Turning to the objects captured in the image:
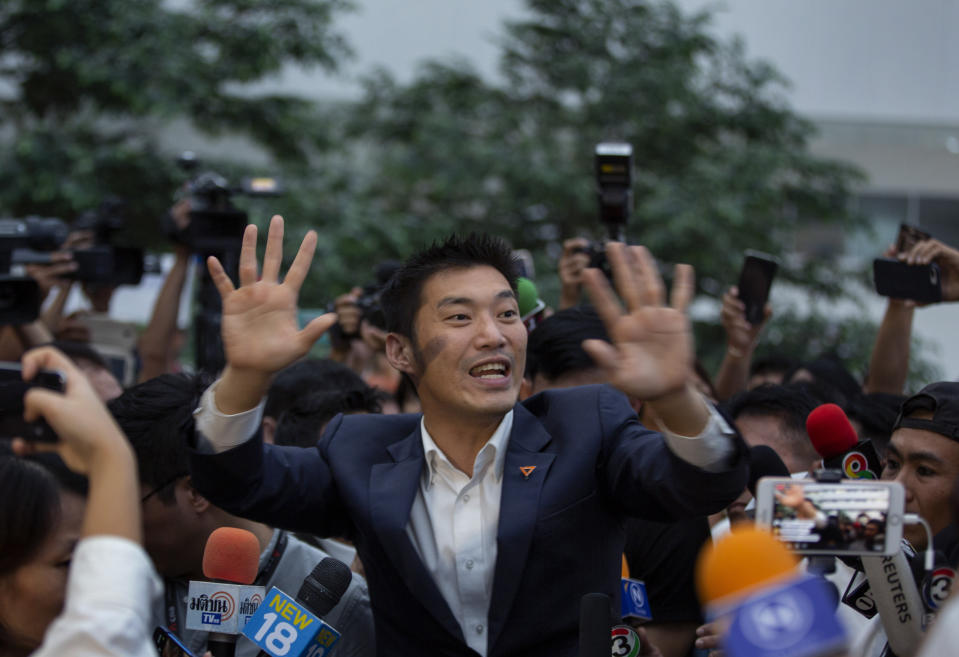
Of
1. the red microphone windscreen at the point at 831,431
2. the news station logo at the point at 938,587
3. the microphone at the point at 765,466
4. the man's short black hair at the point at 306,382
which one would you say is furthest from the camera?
the man's short black hair at the point at 306,382

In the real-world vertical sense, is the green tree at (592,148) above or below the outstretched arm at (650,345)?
below

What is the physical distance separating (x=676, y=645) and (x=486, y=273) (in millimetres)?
1317

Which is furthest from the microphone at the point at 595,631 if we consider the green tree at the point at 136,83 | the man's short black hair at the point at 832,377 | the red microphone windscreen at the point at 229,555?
the green tree at the point at 136,83

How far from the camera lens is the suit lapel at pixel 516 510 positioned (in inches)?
101

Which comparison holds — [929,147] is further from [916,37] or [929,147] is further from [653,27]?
[653,27]

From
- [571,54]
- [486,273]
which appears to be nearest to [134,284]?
[486,273]

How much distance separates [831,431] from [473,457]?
851mm

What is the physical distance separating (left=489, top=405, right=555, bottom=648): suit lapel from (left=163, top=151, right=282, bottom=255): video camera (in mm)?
2666

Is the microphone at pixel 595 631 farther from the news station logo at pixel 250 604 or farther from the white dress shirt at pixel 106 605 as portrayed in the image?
the white dress shirt at pixel 106 605

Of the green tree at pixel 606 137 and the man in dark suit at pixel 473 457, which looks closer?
the man in dark suit at pixel 473 457

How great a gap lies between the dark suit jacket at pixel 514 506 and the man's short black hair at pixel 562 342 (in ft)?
3.77

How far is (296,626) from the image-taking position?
8.40 feet

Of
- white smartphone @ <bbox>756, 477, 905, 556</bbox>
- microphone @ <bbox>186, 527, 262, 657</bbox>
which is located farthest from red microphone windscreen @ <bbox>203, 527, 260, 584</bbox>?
white smartphone @ <bbox>756, 477, 905, 556</bbox>

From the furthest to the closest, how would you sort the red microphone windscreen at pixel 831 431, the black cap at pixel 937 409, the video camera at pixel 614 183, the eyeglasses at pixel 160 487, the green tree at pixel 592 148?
the green tree at pixel 592 148 → the video camera at pixel 614 183 → the eyeglasses at pixel 160 487 → the black cap at pixel 937 409 → the red microphone windscreen at pixel 831 431
